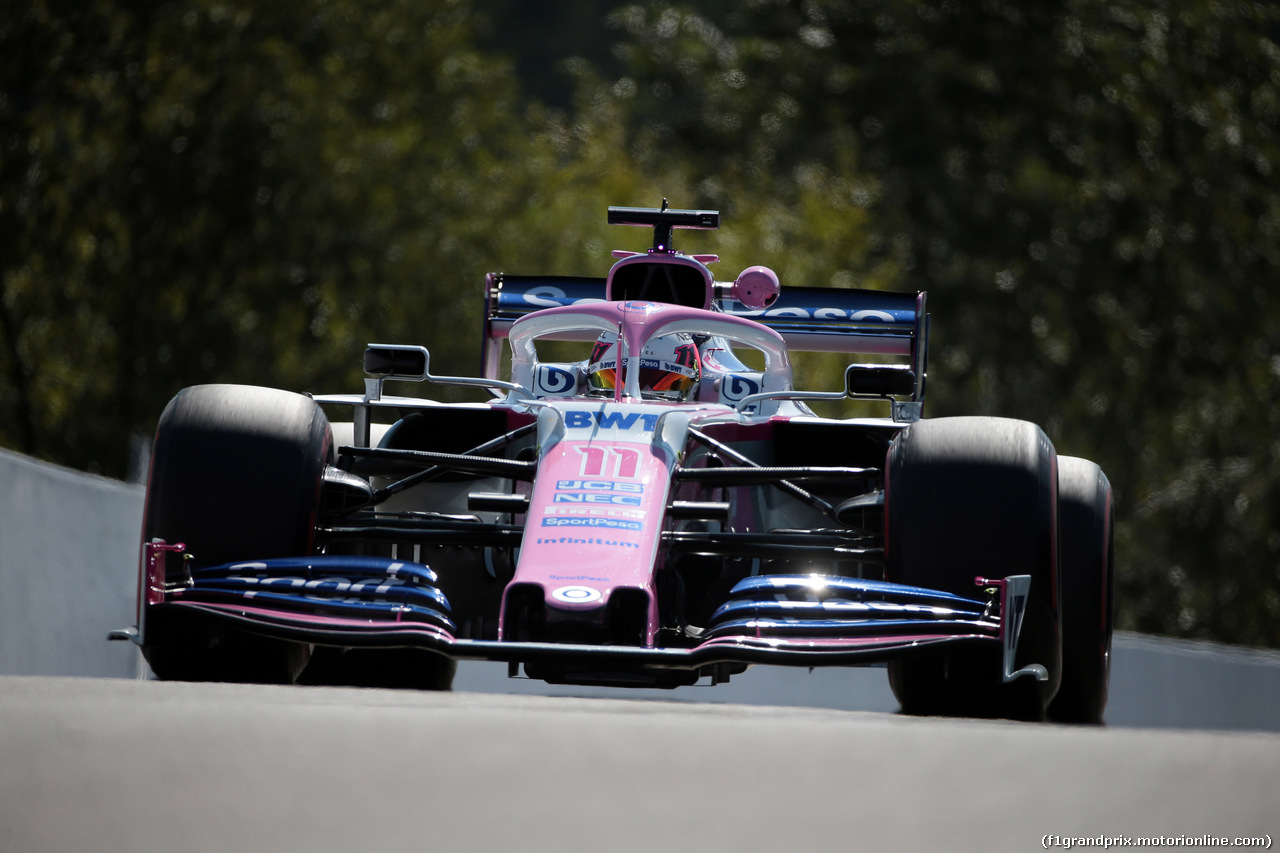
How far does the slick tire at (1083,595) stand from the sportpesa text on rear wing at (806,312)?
2.88 meters

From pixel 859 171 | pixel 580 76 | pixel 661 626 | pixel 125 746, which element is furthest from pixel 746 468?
pixel 580 76

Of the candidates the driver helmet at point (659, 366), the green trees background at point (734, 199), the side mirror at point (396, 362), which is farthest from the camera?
the green trees background at point (734, 199)

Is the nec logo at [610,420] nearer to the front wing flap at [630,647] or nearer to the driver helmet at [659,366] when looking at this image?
the front wing flap at [630,647]

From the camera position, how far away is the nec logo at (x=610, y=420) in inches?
262

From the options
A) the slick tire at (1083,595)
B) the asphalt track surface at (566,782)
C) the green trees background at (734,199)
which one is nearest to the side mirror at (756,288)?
the slick tire at (1083,595)

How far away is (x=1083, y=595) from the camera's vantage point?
23.0 feet

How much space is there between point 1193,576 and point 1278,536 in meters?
1.92

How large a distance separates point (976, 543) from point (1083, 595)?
119cm

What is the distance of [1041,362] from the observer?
118 ft

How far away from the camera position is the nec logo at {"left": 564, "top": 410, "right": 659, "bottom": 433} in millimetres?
Answer: 6660

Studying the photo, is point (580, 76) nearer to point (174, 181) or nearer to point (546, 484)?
point (174, 181)

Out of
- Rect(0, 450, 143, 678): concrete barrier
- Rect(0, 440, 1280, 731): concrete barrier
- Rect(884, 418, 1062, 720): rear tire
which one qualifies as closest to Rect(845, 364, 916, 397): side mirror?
Rect(884, 418, 1062, 720): rear tire

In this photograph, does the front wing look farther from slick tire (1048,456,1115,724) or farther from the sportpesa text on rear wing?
the sportpesa text on rear wing

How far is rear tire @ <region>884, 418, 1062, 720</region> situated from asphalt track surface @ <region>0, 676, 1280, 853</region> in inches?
58.8
